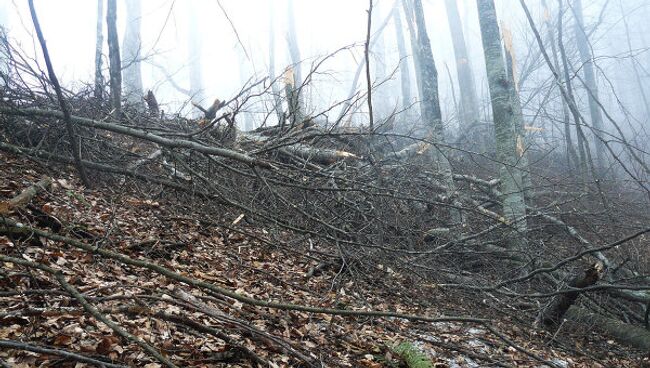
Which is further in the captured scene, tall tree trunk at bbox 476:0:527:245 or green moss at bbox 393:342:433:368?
tall tree trunk at bbox 476:0:527:245

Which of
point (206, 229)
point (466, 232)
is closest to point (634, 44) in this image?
point (466, 232)

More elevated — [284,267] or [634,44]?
[634,44]

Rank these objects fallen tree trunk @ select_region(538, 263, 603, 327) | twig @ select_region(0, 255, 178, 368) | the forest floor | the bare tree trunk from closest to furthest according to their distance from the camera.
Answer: twig @ select_region(0, 255, 178, 368), the forest floor, the bare tree trunk, fallen tree trunk @ select_region(538, 263, 603, 327)

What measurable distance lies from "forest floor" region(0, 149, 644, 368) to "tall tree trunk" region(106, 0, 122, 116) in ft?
4.19

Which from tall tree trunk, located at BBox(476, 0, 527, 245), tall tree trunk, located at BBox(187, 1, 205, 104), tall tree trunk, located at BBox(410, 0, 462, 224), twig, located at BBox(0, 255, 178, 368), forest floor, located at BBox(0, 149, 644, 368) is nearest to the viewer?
twig, located at BBox(0, 255, 178, 368)

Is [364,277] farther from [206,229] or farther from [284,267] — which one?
[206,229]

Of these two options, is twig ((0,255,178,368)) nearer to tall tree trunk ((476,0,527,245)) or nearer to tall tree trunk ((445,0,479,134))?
tall tree trunk ((476,0,527,245))

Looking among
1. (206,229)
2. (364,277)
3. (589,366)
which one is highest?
(206,229)

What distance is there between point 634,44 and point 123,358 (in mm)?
51936

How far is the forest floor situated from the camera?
7.39 ft

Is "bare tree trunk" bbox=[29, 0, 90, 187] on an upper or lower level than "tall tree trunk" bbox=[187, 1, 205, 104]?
lower

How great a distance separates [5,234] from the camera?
3051 millimetres

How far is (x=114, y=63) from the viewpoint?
6.03m

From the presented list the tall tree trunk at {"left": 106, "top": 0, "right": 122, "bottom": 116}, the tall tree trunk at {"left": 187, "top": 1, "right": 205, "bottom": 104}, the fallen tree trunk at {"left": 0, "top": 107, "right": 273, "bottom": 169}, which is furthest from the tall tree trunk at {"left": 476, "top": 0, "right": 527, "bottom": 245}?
the tall tree trunk at {"left": 187, "top": 1, "right": 205, "bottom": 104}
